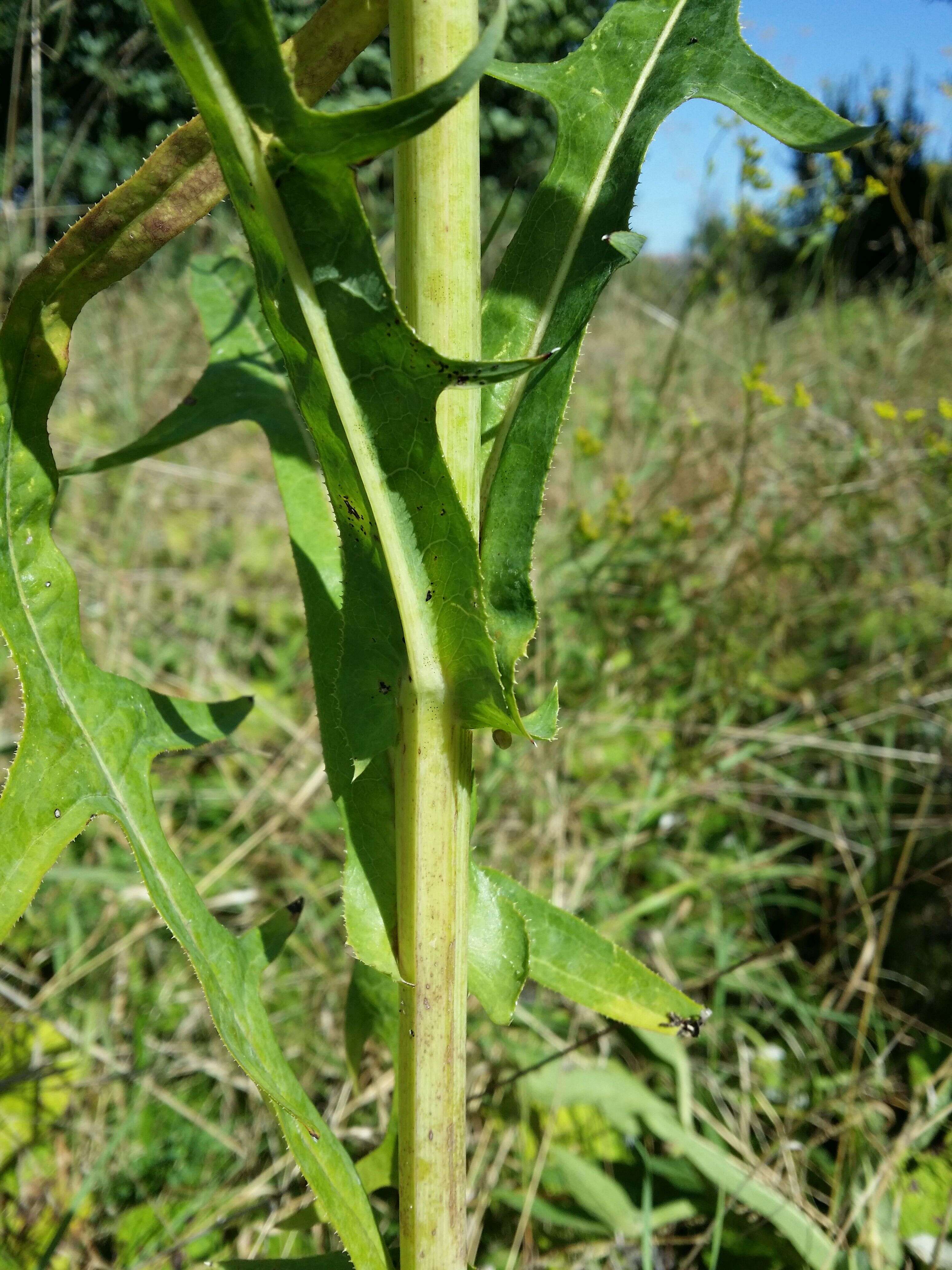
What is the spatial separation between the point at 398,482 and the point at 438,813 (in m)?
0.24

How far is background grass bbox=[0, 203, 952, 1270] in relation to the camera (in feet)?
4.07

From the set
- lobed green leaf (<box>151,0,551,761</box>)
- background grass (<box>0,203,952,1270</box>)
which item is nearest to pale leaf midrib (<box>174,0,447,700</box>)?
lobed green leaf (<box>151,0,551,761</box>)

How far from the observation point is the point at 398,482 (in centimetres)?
57

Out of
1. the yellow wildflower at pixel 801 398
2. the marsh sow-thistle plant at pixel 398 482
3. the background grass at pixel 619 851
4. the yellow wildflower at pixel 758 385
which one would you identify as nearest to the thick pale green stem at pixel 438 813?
the marsh sow-thistle plant at pixel 398 482

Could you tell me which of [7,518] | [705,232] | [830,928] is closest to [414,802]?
[7,518]

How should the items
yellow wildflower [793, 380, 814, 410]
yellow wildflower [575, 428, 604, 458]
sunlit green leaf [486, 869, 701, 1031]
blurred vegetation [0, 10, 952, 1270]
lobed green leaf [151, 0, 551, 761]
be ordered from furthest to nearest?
yellow wildflower [575, 428, 604, 458], yellow wildflower [793, 380, 814, 410], blurred vegetation [0, 10, 952, 1270], sunlit green leaf [486, 869, 701, 1031], lobed green leaf [151, 0, 551, 761]

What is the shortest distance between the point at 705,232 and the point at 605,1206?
4.39 meters

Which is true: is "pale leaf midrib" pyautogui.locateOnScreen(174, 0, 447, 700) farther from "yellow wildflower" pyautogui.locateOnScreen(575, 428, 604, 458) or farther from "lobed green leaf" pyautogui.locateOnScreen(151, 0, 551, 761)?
"yellow wildflower" pyautogui.locateOnScreen(575, 428, 604, 458)

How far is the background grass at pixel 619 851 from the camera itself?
1.24m

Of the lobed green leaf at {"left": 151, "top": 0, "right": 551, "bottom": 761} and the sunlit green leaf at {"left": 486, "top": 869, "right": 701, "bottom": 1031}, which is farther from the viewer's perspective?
the sunlit green leaf at {"left": 486, "top": 869, "right": 701, "bottom": 1031}

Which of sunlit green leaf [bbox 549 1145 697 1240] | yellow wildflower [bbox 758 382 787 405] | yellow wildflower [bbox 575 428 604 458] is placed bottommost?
sunlit green leaf [bbox 549 1145 697 1240]

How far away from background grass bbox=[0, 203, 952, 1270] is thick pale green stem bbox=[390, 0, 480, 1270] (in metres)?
0.25

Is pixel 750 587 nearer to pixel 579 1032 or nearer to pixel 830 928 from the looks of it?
pixel 830 928

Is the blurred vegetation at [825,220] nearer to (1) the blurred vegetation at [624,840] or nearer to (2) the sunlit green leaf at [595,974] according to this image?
(1) the blurred vegetation at [624,840]
